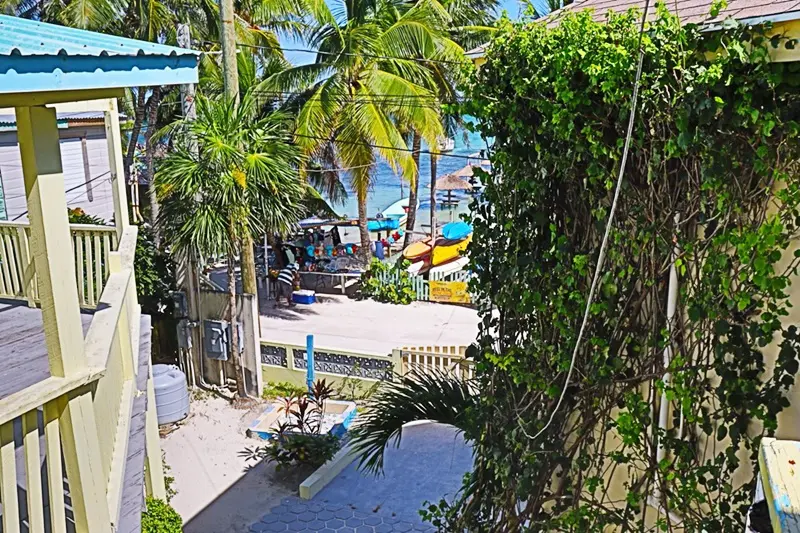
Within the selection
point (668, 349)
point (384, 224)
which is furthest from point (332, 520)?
point (384, 224)

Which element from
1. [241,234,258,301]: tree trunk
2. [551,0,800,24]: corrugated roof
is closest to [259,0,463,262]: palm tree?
[241,234,258,301]: tree trunk

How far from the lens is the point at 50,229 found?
2.71 metres

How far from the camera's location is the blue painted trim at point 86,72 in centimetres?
211

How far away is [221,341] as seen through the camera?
12.8 m

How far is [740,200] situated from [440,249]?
17691mm

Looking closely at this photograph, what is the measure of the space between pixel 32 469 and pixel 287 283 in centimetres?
1582

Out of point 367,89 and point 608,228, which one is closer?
point 608,228

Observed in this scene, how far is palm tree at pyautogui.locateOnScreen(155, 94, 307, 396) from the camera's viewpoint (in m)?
11.0

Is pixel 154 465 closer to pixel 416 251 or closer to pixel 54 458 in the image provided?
pixel 54 458

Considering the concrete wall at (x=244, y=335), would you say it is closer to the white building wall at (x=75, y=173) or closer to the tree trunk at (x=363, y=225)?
the white building wall at (x=75, y=173)

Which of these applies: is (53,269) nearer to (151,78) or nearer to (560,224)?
(151,78)

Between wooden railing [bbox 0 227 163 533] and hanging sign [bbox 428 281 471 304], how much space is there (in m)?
14.1

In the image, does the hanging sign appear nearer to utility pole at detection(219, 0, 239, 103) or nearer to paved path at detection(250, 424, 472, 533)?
utility pole at detection(219, 0, 239, 103)

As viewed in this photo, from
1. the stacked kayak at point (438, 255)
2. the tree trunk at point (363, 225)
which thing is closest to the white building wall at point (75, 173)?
the tree trunk at point (363, 225)
